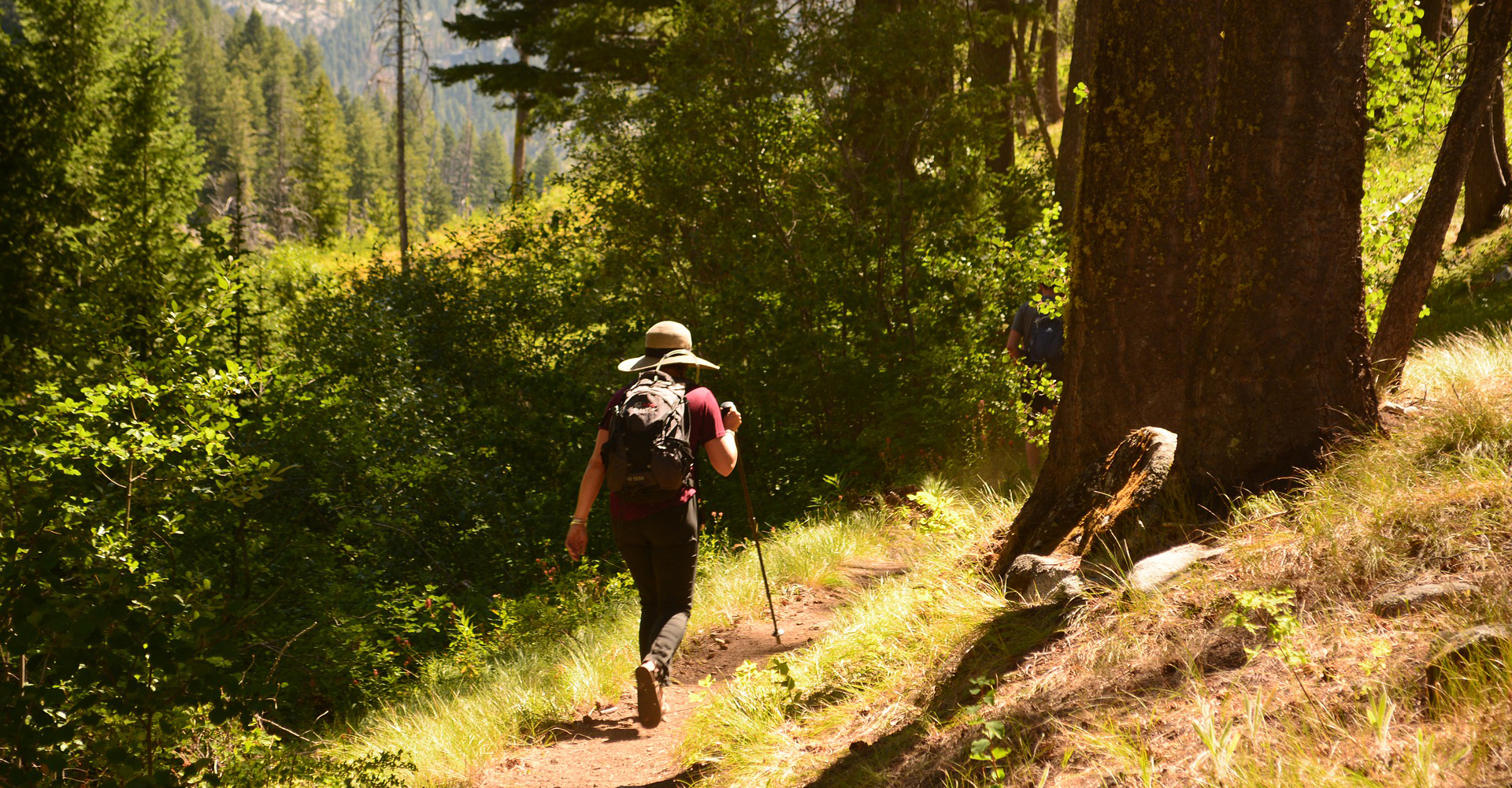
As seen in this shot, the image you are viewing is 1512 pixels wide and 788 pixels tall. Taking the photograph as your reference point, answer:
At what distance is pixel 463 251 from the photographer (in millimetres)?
13789

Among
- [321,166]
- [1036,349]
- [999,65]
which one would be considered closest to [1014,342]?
[1036,349]

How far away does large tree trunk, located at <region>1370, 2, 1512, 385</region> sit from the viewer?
5.66 meters

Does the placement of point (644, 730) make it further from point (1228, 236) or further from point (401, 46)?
point (401, 46)

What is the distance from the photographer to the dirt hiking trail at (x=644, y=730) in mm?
4477

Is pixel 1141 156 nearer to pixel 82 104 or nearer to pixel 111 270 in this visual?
pixel 111 270

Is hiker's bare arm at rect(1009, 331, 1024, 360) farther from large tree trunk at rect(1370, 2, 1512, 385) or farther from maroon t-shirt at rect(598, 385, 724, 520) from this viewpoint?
maroon t-shirt at rect(598, 385, 724, 520)

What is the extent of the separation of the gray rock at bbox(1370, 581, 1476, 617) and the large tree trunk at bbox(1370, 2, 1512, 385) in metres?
3.41

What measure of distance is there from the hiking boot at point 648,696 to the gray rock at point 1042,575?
1.74 m

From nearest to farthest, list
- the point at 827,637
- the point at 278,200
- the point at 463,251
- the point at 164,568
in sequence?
the point at 827,637 → the point at 164,568 → the point at 463,251 → the point at 278,200

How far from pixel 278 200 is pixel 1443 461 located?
225 ft

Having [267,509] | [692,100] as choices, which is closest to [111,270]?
[267,509]

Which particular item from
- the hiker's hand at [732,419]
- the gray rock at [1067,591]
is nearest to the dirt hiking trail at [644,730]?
the hiker's hand at [732,419]

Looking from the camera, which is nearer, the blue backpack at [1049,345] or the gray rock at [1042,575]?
the gray rock at [1042,575]

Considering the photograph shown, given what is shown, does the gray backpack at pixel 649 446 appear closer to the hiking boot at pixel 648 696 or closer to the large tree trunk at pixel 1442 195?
the hiking boot at pixel 648 696
